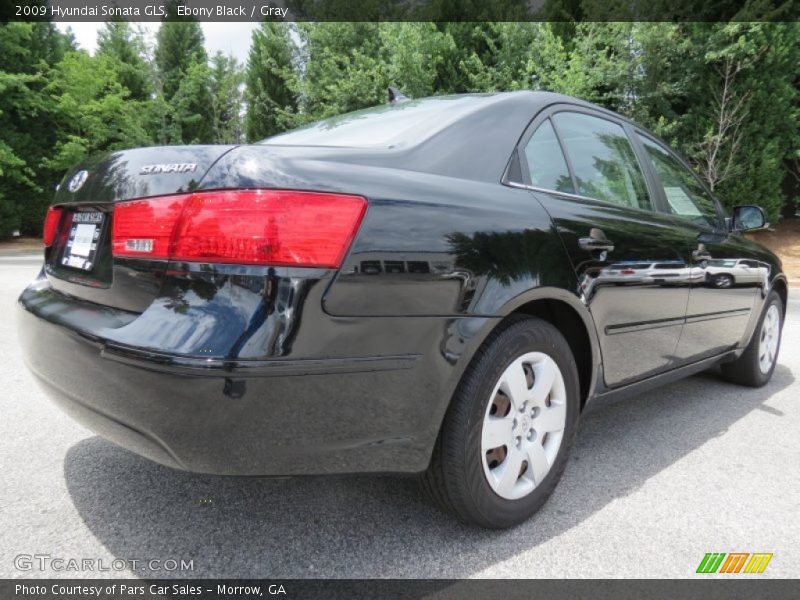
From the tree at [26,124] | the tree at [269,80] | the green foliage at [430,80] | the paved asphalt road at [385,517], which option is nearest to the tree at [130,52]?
the green foliage at [430,80]

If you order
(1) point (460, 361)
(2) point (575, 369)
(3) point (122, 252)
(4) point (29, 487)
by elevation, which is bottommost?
(4) point (29, 487)

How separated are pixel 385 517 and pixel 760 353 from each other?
314 cm

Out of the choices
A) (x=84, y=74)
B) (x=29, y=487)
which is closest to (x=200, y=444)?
(x=29, y=487)

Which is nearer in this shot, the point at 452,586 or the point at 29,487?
the point at 452,586

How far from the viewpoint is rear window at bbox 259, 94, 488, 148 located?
77.2 inches

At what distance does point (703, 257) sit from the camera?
2.95 meters

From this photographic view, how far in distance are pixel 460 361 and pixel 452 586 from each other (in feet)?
2.13

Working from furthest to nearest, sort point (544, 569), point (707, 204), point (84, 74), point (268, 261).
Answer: point (84, 74)
point (707, 204)
point (544, 569)
point (268, 261)

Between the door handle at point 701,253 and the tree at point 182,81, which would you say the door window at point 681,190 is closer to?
the door handle at point 701,253

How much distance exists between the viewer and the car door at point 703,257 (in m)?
2.91

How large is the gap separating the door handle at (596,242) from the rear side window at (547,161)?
0.70 ft

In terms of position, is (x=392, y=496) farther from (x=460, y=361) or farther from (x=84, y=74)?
(x=84, y=74)

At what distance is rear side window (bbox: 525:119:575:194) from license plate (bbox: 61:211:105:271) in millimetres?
1500

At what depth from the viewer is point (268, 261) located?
142 cm
